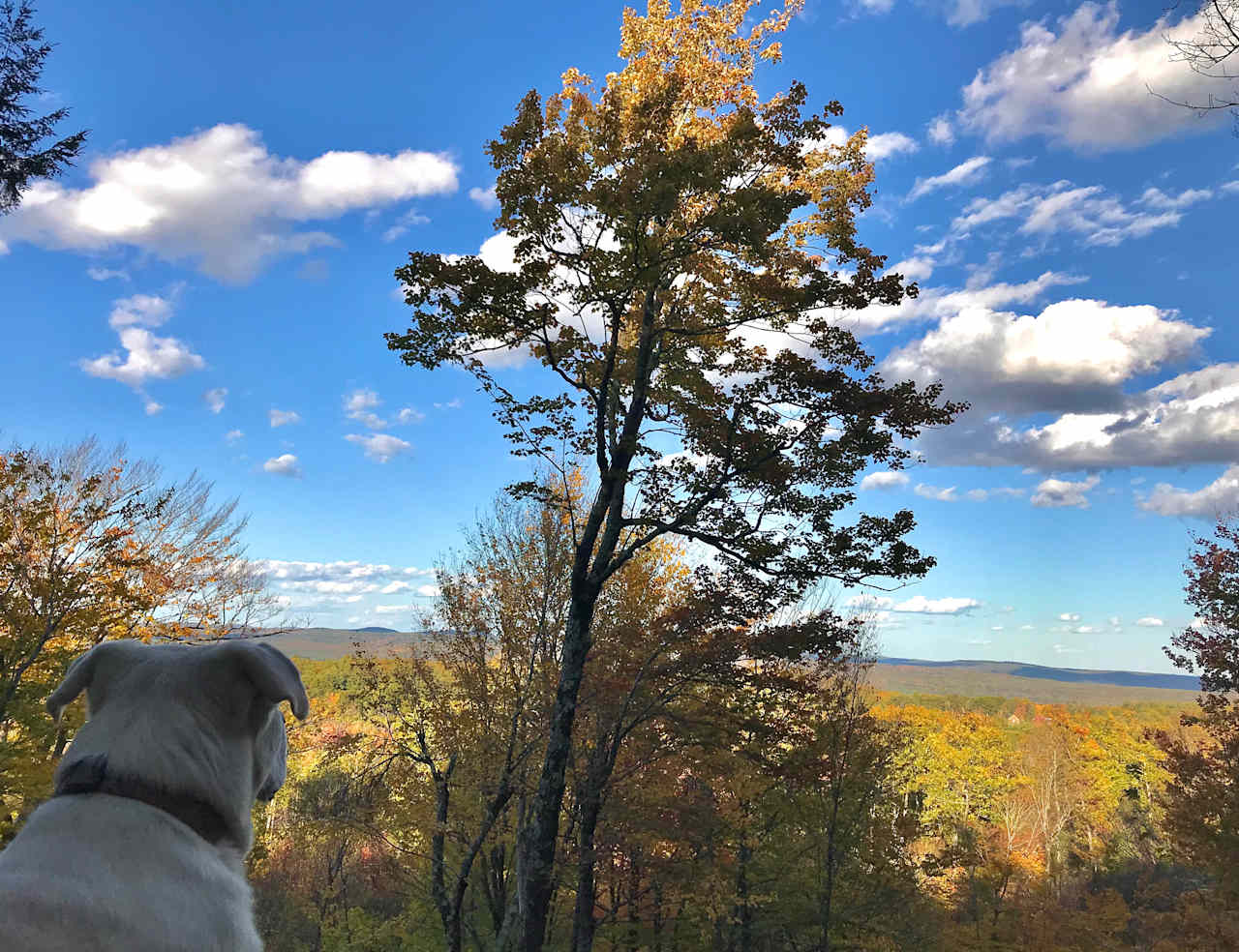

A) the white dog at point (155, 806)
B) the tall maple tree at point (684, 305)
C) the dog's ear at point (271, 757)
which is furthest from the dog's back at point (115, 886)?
the tall maple tree at point (684, 305)

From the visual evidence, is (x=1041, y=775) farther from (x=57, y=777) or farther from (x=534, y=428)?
(x=57, y=777)

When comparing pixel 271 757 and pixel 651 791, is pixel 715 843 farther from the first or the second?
pixel 271 757

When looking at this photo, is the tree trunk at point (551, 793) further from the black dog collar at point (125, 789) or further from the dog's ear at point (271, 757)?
the black dog collar at point (125, 789)

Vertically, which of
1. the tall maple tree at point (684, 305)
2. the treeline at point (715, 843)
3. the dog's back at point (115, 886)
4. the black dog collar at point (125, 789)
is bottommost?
the treeline at point (715, 843)

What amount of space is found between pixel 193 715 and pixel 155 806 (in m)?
0.21

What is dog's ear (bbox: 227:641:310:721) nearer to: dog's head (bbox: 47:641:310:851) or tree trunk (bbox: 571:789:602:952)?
dog's head (bbox: 47:641:310:851)

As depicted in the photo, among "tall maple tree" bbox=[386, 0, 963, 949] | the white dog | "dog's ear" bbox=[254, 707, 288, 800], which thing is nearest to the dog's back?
the white dog

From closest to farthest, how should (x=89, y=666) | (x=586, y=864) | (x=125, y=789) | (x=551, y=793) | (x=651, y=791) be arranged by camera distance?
1. (x=125, y=789)
2. (x=89, y=666)
3. (x=551, y=793)
4. (x=586, y=864)
5. (x=651, y=791)

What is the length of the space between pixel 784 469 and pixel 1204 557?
70.8 ft

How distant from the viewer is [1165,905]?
108ft

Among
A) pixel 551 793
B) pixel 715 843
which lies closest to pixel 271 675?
pixel 551 793

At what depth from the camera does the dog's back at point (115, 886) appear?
1110 mm

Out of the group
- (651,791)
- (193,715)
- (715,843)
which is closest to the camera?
(193,715)

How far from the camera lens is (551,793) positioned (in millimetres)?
10945
